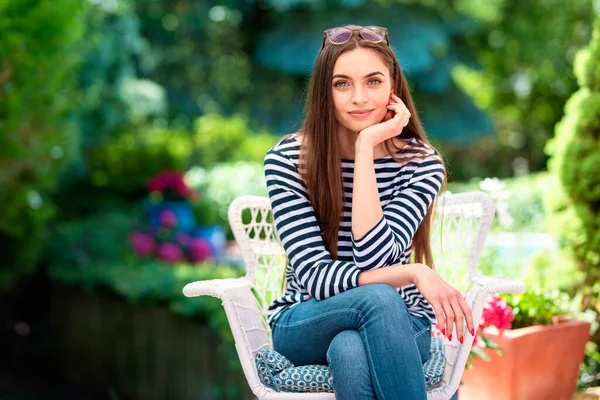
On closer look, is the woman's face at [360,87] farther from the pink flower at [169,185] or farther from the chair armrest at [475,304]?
the pink flower at [169,185]

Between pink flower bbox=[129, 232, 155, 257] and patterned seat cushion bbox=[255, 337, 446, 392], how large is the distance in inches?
189

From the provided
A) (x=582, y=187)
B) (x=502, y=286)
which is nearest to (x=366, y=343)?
(x=502, y=286)

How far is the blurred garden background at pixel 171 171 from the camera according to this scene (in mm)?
3986

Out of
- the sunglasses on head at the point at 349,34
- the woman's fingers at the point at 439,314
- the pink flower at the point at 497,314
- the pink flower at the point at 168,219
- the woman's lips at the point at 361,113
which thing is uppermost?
the sunglasses on head at the point at 349,34

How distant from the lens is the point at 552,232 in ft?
12.8

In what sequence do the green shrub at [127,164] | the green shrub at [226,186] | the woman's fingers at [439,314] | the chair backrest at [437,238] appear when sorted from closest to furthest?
the woman's fingers at [439,314] → the chair backrest at [437,238] → the green shrub at [127,164] → the green shrub at [226,186]

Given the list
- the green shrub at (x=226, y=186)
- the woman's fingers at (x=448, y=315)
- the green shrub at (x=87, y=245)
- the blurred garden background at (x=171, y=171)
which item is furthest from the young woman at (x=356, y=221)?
the green shrub at (x=226, y=186)

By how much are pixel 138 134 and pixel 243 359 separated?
25.4ft

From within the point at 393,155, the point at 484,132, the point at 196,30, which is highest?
the point at 196,30

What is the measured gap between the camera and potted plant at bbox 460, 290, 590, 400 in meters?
3.06

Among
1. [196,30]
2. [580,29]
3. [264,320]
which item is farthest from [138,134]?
[580,29]

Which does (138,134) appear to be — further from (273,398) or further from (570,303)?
(273,398)

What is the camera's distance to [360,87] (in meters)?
2.33

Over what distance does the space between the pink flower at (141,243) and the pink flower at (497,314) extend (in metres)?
4.51
